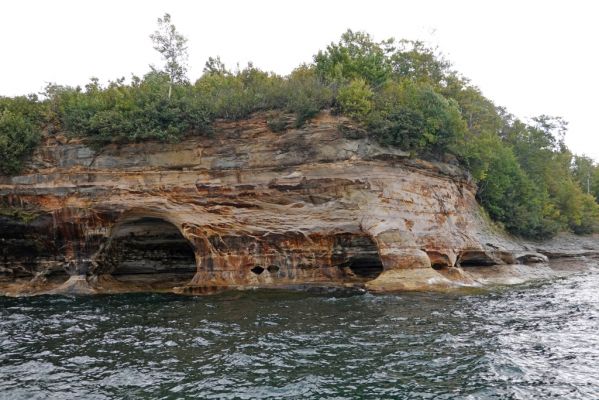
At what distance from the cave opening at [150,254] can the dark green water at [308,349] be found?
599 centimetres

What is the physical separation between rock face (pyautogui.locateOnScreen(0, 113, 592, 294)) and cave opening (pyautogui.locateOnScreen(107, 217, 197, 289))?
122 millimetres

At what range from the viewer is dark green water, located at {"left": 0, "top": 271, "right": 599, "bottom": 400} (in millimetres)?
8250

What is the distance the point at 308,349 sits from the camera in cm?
1047

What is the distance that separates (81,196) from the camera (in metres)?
21.1

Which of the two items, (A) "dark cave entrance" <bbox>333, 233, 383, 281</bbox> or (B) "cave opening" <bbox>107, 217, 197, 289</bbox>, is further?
(B) "cave opening" <bbox>107, 217, 197, 289</bbox>

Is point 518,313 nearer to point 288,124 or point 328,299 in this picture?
point 328,299

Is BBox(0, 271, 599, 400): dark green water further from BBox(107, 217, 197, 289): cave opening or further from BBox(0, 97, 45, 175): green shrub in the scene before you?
BBox(0, 97, 45, 175): green shrub

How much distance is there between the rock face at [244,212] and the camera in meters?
19.9

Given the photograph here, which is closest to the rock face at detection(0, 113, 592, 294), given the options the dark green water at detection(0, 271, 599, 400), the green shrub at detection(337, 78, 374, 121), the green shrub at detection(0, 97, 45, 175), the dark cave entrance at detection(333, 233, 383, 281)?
the dark cave entrance at detection(333, 233, 383, 281)

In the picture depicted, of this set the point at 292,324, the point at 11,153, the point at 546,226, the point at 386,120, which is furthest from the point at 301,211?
the point at 546,226

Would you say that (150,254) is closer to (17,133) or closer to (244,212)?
(244,212)

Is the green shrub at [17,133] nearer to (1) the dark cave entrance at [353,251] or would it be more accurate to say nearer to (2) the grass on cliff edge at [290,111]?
(2) the grass on cliff edge at [290,111]

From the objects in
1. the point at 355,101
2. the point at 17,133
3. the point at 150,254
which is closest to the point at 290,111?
the point at 355,101

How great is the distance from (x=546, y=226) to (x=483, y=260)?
9.19 meters
